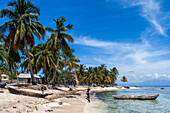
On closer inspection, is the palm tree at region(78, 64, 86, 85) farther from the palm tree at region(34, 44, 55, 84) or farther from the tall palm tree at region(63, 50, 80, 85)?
the palm tree at region(34, 44, 55, 84)

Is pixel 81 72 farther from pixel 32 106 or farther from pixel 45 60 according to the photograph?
pixel 32 106

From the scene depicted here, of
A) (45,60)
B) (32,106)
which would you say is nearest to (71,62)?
(45,60)

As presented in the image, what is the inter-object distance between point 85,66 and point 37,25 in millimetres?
59917

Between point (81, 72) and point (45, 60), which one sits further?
point (81, 72)

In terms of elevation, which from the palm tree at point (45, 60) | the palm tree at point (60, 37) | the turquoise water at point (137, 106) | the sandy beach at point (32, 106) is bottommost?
the turquoise water at point (137, 106)

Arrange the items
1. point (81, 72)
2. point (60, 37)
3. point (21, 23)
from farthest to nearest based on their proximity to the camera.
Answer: point (81, 72), point (60, 37), point (21, 23)

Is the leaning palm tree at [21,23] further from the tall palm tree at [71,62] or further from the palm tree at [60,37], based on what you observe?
the tall palm tree at [71,62]

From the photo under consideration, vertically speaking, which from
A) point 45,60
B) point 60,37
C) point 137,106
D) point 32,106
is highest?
point 60,37

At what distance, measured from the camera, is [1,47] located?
1407 inches

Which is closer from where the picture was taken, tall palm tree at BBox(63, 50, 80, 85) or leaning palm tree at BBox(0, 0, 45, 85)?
leaning palm tree at BBox(0, 0, 45, 85)

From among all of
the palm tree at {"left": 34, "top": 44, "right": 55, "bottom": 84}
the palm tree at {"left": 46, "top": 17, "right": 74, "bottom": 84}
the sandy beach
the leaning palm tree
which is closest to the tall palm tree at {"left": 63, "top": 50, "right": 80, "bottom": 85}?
the palm tree at {"left": 34, "top": 44, "right": 55, "bottom": 84}

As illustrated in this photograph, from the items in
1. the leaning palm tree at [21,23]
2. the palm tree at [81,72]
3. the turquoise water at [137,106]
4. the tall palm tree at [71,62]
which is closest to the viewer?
the turquoise water at [137,106]

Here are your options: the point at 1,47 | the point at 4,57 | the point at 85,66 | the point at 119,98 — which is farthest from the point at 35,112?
the point at 85,66

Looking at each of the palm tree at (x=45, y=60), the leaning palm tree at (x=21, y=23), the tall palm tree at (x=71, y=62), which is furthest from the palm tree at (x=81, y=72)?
the leaning palm tree at (x=21, y=23)
